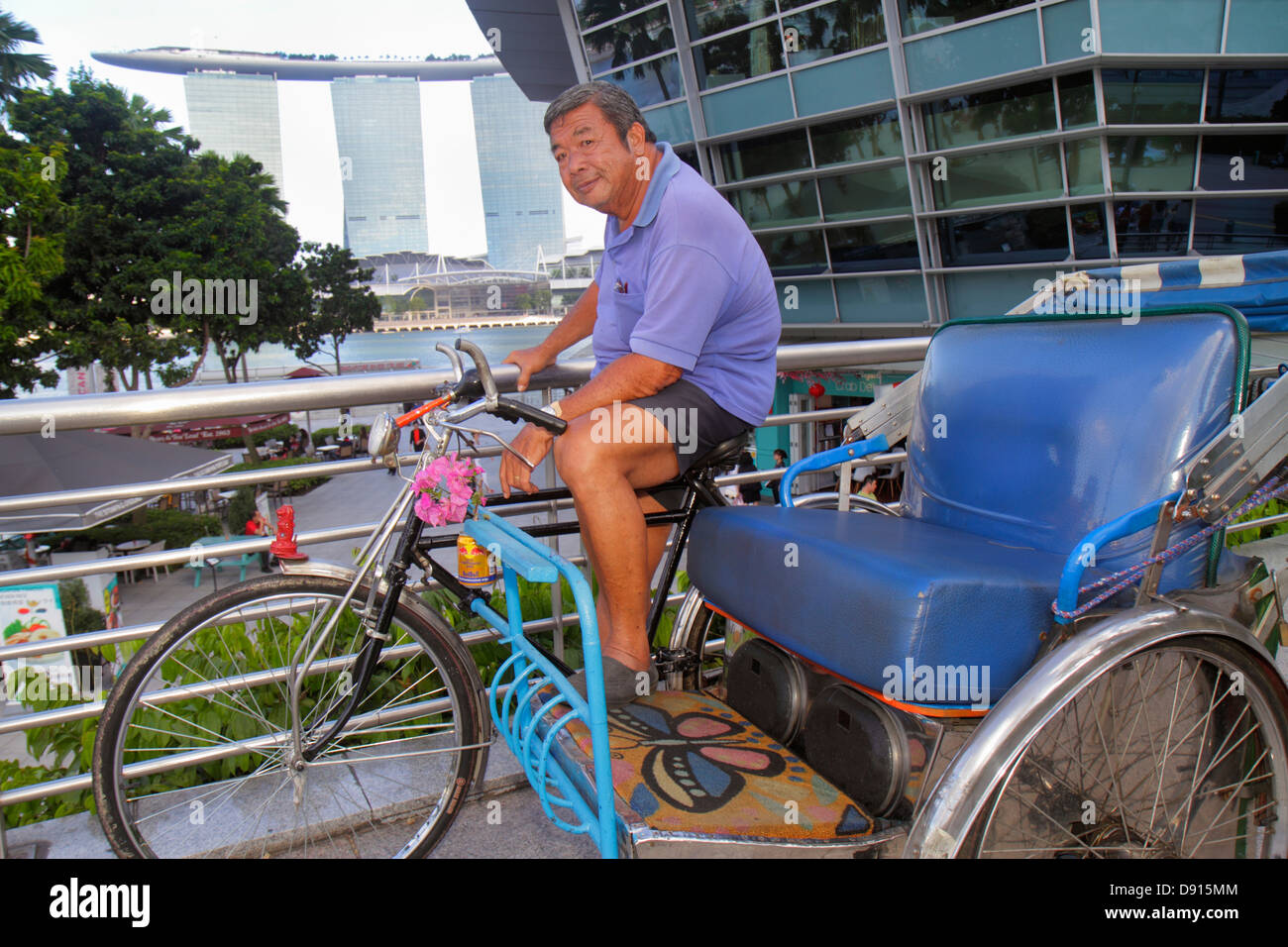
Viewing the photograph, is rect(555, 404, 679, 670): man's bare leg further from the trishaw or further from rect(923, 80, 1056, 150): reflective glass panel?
rect(923, 80, 1056, 150): reflective glass panel

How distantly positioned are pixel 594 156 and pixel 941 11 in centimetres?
1788

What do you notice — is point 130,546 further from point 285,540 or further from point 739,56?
point 285,540

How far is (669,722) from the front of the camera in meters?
2.21

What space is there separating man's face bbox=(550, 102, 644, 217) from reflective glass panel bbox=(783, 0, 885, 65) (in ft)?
59.9

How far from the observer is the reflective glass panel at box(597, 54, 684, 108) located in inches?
838

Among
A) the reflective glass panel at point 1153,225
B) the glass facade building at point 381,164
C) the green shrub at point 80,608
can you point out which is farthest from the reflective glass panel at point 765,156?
the glass facade building at point 381,164

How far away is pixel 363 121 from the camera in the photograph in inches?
3497

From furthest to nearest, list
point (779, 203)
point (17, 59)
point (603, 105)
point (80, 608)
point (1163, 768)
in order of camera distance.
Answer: point (17, 59), point (779, 203), point (80, 608), point (603, 105), point (1163, 768)

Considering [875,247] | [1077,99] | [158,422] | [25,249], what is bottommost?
[158,422]

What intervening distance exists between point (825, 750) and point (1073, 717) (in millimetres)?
534

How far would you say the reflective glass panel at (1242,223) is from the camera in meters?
16.1

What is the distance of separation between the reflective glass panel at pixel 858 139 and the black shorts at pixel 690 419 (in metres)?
18.3

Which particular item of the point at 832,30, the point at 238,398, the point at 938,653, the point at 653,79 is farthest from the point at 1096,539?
the point at 653,79
